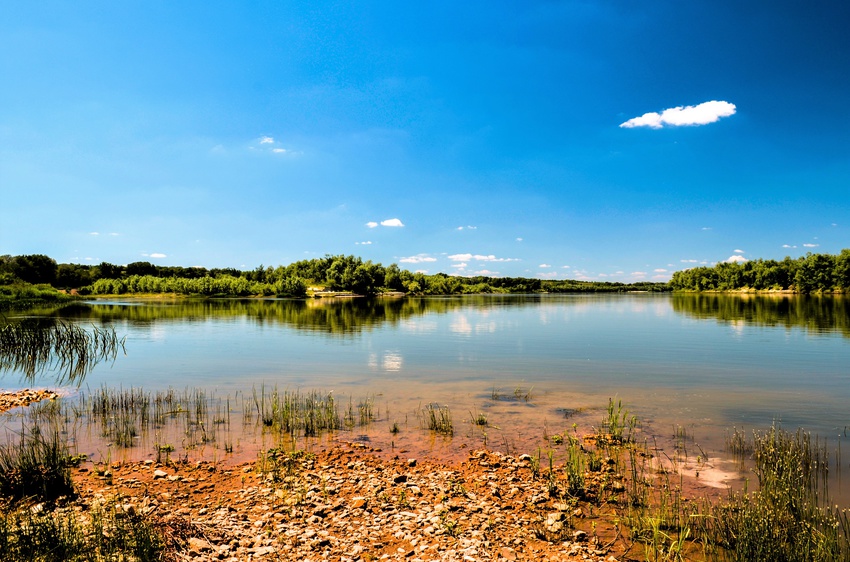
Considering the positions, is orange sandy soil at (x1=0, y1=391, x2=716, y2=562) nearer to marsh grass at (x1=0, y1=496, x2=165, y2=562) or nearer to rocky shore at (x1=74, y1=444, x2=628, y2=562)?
rocky shore at (x1=74, y1=444, x2=628, y2=562)

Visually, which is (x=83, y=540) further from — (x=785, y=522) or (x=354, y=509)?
(x=785, y=522)

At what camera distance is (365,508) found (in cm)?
1005

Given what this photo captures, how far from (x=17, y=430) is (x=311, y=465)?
1268 cm

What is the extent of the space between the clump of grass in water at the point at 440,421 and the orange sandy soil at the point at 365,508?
284 centimetres

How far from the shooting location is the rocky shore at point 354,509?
27.5 ft

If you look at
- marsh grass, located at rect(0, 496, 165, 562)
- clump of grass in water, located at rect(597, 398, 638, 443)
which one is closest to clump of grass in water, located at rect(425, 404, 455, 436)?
clump of grass in water, located at rect(597, 398, 638, 443)

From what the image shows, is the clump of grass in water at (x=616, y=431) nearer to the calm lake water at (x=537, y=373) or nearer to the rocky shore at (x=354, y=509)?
the calm lake water at (x=537, y=373)

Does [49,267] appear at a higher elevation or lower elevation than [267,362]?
higher

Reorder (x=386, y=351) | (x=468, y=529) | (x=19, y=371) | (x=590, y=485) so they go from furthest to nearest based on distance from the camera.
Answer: (x=386, y=351), (x=19, y=371), (x=590, y=485), (x=468, y=529)

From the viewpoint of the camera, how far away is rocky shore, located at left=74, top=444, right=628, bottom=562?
27.5 feet

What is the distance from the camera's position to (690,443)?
49.5 feet

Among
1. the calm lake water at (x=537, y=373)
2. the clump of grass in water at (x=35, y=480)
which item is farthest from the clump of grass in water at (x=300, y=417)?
the clump of grass in water at (x=35, y=480)

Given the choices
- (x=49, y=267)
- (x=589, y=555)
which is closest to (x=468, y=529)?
(x=589, y=555)

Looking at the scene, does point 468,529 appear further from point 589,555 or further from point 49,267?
point 49,267
